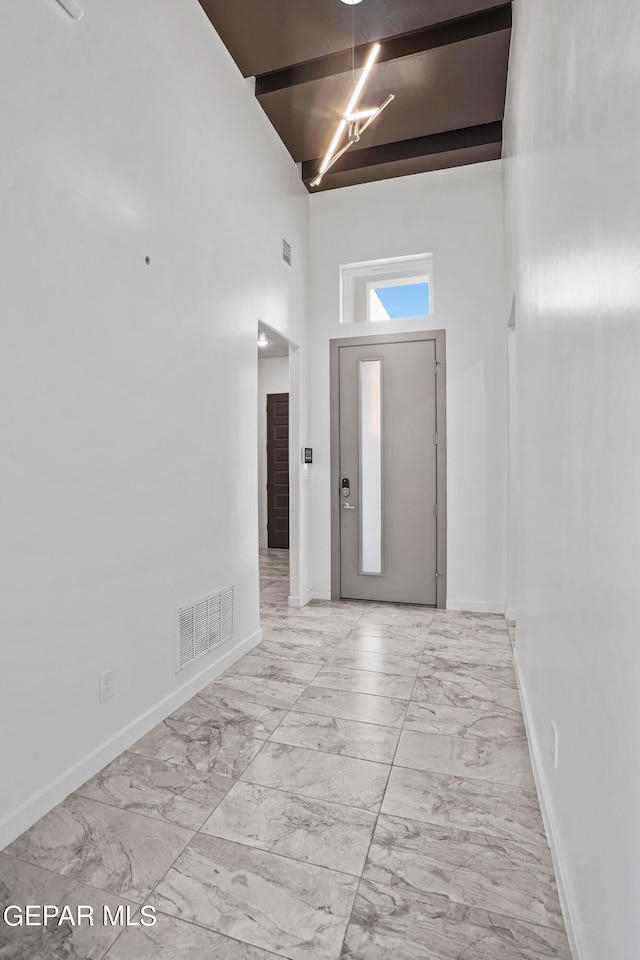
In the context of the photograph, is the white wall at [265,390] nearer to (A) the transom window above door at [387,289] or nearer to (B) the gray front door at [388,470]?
(A) the transom window above door at [387,289]

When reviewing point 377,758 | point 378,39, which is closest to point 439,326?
point 378,39

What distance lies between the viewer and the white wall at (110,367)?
1723 millimetres

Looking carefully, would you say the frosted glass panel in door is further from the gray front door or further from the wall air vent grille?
the wall air vent grille

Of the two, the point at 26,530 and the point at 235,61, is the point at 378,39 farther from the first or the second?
the point at 26,530

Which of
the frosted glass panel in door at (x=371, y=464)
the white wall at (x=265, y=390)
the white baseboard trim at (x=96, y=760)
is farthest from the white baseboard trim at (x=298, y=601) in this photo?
the white wall at (x=265, y=390)

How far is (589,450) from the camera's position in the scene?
3.89 ft

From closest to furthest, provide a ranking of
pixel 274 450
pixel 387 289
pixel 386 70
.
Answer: pixel 386 70
pixel 387 289
pixel 274 450

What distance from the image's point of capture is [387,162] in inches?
164

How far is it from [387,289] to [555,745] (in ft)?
13.1

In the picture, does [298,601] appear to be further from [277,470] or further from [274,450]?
[274,450]

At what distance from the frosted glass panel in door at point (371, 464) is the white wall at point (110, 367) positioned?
155 cm

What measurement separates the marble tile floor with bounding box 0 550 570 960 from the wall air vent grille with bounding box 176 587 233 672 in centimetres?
25

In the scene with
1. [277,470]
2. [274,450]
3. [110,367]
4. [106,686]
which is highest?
[110,367]

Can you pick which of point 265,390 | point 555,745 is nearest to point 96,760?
point 555,745
